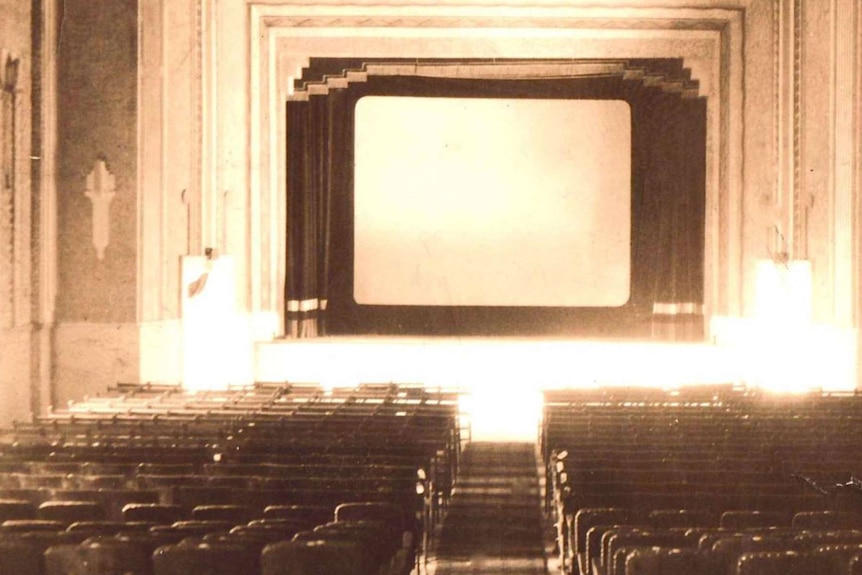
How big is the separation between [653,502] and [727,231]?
1153 cm

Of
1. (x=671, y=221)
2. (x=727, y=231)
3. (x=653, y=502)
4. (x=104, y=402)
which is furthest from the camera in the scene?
(x=671, y=221)

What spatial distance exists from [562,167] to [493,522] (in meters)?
10.3

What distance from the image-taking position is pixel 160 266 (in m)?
13.4

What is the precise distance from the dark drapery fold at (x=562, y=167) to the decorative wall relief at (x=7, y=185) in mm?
6724

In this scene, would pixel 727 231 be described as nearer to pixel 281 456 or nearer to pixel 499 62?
pixel 499 62

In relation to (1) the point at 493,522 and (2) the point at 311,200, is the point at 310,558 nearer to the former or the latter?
(1) the point at 493,522

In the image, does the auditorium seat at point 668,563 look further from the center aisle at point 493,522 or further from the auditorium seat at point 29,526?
the center aisle at point 493,522

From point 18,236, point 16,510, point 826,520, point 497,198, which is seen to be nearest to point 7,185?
point 18,236

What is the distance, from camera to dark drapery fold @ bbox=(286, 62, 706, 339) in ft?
58.5

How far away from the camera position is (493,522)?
8.76 m

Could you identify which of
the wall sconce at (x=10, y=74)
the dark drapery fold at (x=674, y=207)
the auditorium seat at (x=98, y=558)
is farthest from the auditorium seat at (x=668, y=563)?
the dark drapery fold at (x=674, y=207)

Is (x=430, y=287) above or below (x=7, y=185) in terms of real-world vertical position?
below

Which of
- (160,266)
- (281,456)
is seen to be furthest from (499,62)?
(281,456)

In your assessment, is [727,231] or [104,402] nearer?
[104,402]
